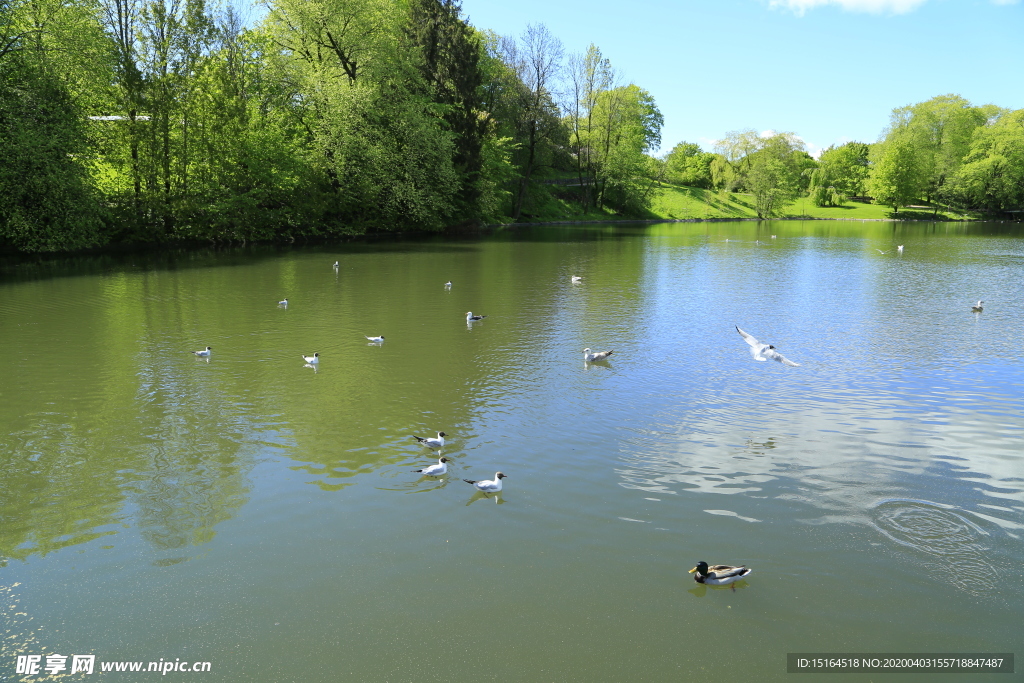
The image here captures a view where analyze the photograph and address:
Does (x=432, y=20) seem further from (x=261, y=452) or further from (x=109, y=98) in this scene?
(x=261, y=452)

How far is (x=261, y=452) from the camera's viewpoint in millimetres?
11414

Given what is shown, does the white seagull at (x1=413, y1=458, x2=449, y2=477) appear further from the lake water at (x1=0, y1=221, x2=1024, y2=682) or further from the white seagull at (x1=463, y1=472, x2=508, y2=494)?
the white seagull at (x1=463, y1=472, x2=508, y2=494)

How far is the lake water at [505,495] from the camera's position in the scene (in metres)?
6.85

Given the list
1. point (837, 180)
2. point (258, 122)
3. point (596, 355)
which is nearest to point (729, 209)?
point (837, 180)

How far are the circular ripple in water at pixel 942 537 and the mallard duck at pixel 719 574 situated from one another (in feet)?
8.32

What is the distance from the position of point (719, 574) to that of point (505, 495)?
3.48 m

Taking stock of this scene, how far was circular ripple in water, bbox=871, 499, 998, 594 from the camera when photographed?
25.5 feet

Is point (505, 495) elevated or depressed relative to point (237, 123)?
depressed

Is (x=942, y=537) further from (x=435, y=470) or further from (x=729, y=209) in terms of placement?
(x=729, y=209)

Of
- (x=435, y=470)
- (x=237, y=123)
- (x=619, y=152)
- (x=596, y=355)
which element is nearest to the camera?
(x=435, y=470)

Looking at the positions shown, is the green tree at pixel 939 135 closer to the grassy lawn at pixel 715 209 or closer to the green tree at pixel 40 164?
the grassy lawn at pixel 715 209

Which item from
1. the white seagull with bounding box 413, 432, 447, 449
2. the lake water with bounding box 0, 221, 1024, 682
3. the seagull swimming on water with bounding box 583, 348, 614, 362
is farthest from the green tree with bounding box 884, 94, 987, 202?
the white seagull with bounding box 413, 432, 447, 449

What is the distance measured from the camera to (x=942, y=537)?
862 centimetres

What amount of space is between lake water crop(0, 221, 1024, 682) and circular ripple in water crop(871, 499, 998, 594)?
45mm
